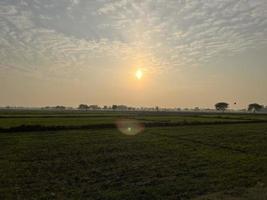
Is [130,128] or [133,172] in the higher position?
[130,128]

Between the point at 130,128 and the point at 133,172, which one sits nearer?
the point at 133,172

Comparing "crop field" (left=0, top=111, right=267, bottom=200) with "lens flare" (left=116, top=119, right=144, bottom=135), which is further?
"lens flare" (left=116, top=119, right=144, bottom=135)

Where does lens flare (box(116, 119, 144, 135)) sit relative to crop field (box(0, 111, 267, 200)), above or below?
above

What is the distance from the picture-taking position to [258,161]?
2036 centimetres

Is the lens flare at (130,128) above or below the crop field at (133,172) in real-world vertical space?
above

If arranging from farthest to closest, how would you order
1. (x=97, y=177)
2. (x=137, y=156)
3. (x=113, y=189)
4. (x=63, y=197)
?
(x=137, y=156)
(x=97, y=177)
(x=113, y=189)
(x=63, y=197)

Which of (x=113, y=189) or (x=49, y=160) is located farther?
(x=49, y=160)

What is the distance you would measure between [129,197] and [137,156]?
10.0 m

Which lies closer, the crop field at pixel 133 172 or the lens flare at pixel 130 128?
the crop field at pixel 133 172

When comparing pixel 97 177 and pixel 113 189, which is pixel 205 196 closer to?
pixel 113 189

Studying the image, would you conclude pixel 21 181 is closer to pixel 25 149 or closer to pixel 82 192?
pixel 82 192

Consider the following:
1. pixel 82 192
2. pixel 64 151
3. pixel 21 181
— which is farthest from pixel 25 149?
pixel 82 192

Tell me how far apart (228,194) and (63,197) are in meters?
6.37

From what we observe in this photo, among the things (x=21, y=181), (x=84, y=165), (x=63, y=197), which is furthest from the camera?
(x=84, y=165)
